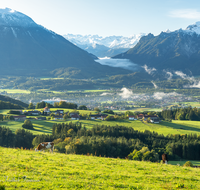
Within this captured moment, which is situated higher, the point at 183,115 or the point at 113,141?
the point at 183,115

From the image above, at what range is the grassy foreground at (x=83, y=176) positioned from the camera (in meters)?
15.6

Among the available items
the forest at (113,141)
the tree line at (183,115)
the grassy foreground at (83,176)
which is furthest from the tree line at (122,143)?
the tree line at (183,115)

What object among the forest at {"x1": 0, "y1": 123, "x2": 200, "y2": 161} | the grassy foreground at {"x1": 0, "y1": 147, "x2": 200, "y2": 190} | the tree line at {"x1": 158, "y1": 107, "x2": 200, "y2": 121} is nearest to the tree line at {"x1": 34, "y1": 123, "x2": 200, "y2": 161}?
the forest at {"x1": 0, "y1": 123, "x2": 200, "y2": 161}

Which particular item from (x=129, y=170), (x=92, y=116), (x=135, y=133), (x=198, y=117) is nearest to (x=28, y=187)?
(x=129, y=170)

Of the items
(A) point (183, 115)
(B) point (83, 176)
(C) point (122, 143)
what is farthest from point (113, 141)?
(A) point (183, 115)

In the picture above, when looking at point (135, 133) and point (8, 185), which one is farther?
point (135, 133)

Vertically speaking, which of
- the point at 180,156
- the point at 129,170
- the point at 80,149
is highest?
the point at 129,170

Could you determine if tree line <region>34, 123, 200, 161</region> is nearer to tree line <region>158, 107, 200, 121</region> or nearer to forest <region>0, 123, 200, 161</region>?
forest <region>0, 123, 200, 161</region>

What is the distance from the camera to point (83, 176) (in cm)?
1758

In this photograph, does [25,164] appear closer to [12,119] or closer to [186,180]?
[186,180]

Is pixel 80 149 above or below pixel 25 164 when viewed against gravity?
below

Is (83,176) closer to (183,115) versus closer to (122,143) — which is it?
(122,143)

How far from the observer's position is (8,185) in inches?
569

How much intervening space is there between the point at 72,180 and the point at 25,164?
5469 mm
